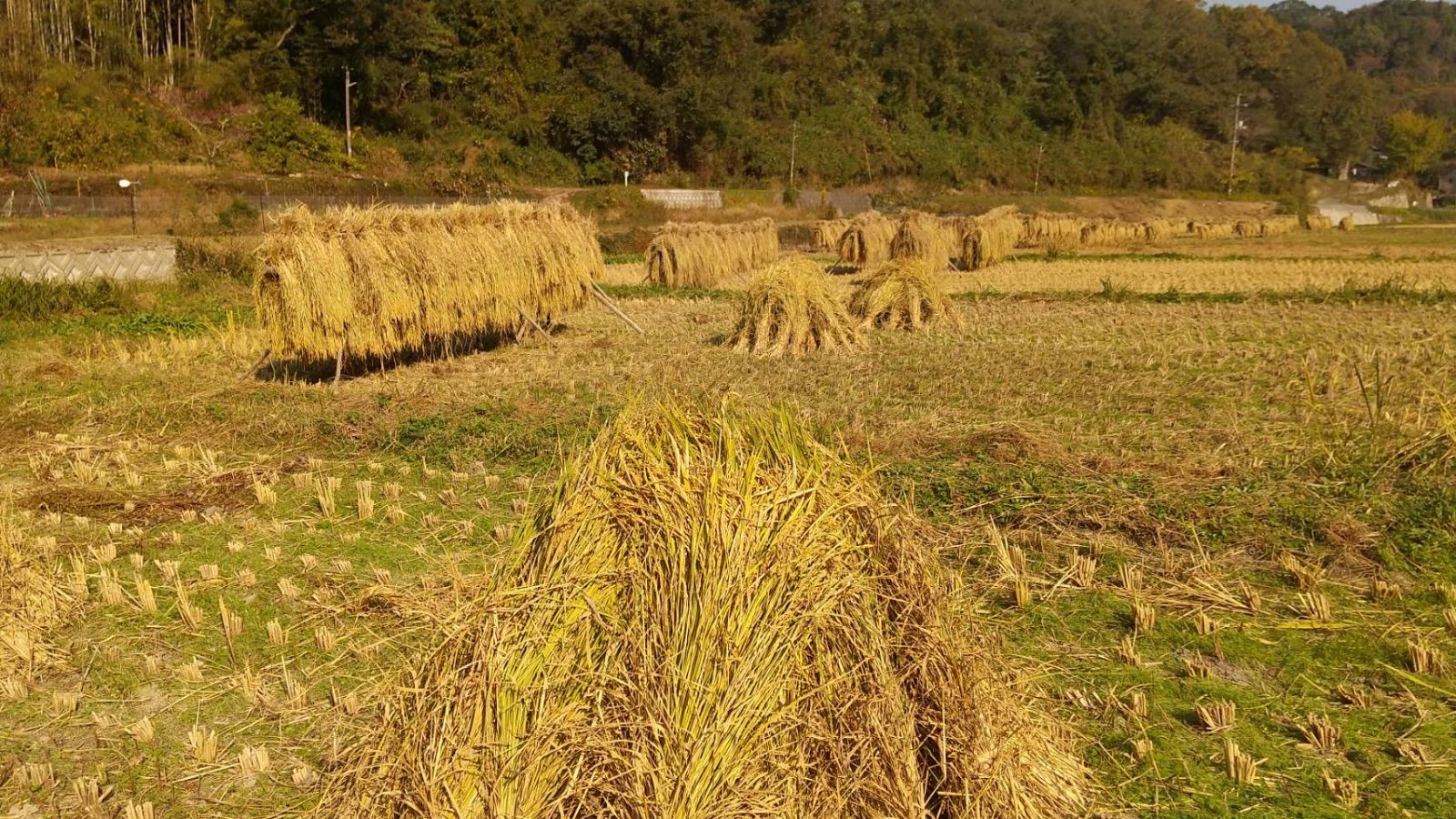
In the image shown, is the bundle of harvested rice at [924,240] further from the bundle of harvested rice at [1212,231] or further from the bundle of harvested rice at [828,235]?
the bundle of harvested rice at [1212,231]

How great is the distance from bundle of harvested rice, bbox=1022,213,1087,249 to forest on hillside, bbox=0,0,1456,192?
70.9 feet

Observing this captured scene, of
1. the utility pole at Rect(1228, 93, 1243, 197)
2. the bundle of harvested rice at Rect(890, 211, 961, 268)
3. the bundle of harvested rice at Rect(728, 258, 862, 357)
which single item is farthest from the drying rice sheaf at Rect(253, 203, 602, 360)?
the utility pole at Rect(1228, 93, 1243, 197)

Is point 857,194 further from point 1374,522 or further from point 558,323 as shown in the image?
point 1374,522

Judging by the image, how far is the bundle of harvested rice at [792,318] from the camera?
12484 millimetres

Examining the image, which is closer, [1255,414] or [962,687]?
[962,687]

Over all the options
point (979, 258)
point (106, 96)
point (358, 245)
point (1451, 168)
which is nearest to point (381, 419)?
point (358, 245)

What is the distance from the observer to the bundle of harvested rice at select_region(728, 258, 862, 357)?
1248cm

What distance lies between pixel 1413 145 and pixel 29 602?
123685 millimetres

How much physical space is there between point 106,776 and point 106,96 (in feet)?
148

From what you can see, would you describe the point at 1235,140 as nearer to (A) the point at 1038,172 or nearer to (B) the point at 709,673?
(A) the point at 1038,172

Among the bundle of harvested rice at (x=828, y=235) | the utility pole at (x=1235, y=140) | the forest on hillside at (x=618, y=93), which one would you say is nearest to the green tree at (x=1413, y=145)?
the forest on hillside at (x=618, y=93)

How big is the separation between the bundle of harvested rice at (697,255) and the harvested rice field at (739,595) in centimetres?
1196

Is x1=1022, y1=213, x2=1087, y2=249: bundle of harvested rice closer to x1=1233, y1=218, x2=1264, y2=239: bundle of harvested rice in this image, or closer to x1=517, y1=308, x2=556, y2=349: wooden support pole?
x1=1233, y1=218, x2=1264, y2=239: bundle of harvested rice

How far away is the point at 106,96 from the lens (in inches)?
1575
